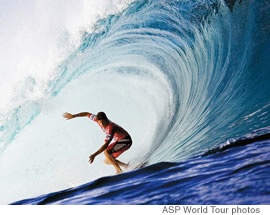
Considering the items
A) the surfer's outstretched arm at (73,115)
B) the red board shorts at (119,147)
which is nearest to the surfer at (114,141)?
the red board shorts at (119,147)

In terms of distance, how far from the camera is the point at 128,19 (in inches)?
126

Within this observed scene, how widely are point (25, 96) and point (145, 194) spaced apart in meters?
1.73

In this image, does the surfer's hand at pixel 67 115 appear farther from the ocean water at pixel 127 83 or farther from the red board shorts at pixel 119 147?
the red board shorts at pixel 119 147

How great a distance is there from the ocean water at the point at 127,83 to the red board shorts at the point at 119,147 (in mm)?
153

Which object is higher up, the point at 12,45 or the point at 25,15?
the point at 25,15

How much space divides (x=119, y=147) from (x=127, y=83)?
75cm

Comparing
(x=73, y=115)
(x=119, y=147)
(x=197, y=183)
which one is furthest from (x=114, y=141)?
(x=197, y=183)

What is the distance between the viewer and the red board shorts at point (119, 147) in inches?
109

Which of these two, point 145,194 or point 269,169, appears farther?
point 145,194

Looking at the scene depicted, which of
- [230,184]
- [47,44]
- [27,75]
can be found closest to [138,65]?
[47,44]

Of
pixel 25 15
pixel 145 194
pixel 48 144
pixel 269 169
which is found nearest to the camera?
pixel 269 169
